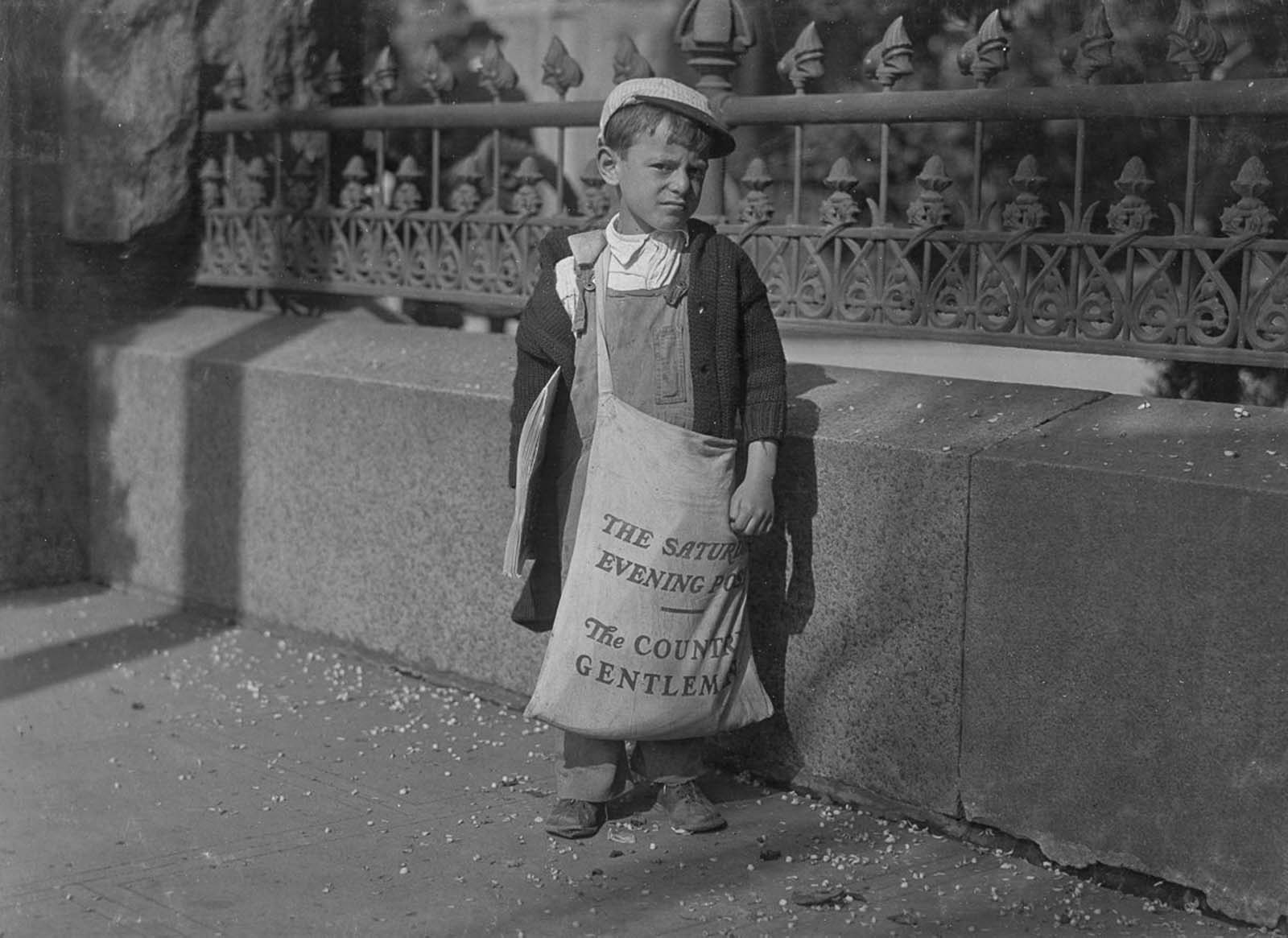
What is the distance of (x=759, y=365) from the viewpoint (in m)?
4.25

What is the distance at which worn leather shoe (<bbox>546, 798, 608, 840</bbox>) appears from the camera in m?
4.26

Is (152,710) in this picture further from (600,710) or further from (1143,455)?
(1143,455)

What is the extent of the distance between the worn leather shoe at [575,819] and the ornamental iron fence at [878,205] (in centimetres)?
153

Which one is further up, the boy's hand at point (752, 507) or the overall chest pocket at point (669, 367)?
the overall chest pocket at point (669, 367)

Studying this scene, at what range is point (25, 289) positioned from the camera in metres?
6.71

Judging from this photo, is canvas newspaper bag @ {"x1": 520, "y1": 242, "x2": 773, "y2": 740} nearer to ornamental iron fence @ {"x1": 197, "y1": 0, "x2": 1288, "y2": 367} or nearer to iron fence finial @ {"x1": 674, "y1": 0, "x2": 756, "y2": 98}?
ornamental iron fence @ {"x1": 197, "y1": 0, "x2": 1288, "y2": 367}

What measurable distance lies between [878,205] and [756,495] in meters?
1.23

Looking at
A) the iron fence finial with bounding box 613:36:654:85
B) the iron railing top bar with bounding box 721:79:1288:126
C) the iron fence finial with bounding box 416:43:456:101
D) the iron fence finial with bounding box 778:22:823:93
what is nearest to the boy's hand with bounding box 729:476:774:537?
the iron railing top bar with bounding box 721:79:1288:126

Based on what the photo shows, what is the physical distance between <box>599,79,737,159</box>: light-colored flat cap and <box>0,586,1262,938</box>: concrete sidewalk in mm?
1632

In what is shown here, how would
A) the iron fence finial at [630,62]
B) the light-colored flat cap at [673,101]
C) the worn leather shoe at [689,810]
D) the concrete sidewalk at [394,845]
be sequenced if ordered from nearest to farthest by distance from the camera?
the concrete sidewalk at [394,845]
the light-colored flat cap at [673,101]
the worn leather shoe at [689,810]
the iron fence finial at [630,62]

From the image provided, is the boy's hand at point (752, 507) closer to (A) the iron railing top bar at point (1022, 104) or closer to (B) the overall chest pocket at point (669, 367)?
(B) the overall chest pocket at point (669, 367)

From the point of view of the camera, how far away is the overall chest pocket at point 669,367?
4.19 metres

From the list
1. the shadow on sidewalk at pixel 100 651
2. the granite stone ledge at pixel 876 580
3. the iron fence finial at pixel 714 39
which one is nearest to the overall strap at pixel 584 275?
the granite stone ledge at pixel 876 580

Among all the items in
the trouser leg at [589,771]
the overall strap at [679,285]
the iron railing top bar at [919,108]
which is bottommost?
the trouser leg at [589,771]
